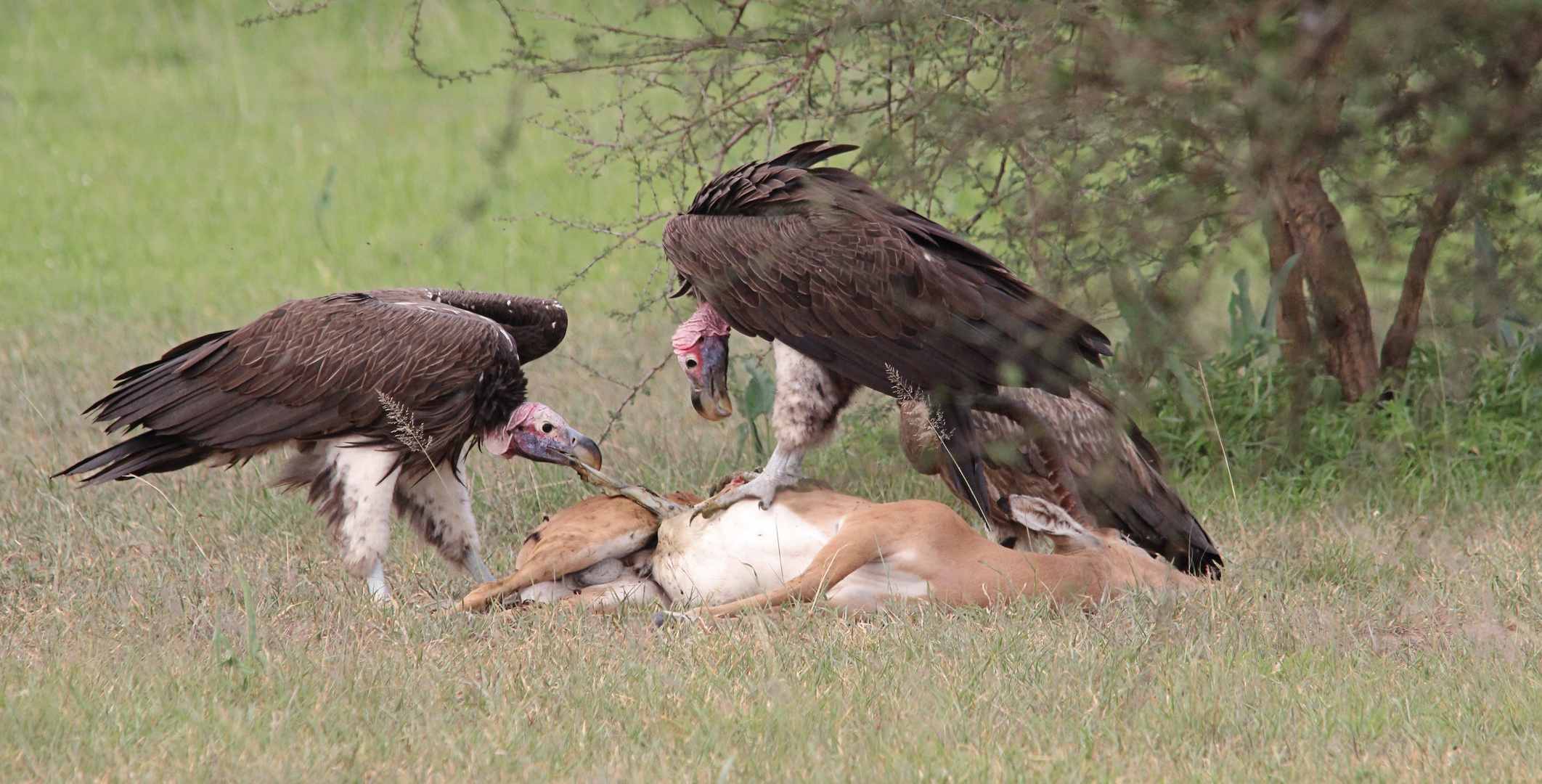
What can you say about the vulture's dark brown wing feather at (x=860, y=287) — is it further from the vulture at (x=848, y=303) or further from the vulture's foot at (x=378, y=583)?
the vulture's foot at (x=378, y=583)

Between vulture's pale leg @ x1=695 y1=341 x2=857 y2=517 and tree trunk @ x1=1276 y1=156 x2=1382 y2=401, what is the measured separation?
1.55 m

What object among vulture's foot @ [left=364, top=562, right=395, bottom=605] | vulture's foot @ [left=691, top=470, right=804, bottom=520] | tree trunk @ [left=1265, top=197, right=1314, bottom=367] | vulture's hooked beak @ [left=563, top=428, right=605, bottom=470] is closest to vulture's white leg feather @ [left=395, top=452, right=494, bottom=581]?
vulture's foot @ [left=364, top=562, right=395, bottom=605]

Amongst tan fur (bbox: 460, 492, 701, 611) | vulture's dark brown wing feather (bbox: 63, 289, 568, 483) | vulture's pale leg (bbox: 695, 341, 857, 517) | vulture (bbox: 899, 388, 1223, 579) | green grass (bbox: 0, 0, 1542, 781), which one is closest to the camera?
green grass (bbox: 0, 0, 1542, 781)

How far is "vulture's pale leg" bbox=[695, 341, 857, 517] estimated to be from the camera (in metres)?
4.61

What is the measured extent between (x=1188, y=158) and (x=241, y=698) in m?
2.47

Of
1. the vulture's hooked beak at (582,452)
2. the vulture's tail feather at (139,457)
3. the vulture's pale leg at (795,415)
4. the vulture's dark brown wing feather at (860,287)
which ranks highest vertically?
the vulture's dark brown wing feather at (860,287)

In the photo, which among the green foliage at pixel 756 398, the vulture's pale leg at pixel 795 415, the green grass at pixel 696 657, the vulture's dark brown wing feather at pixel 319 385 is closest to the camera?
the green grass at pixel 696 657

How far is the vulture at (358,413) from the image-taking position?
450 cm

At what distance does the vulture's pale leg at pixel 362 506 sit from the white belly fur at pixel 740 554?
0.92 meters

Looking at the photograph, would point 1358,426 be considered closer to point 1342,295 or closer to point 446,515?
point 1342,295

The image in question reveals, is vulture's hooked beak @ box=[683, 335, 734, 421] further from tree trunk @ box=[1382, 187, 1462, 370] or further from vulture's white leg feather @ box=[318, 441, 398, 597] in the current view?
tree trunk @ box=[1382, 187, 1462, 370]

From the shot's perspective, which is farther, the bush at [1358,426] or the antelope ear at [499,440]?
the bush at [1358,426]

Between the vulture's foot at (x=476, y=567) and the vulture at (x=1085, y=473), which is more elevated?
the vulture at (x=1085, y=473)

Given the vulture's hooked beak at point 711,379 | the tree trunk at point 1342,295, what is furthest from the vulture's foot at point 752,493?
the tree trunk at point 1342,295
